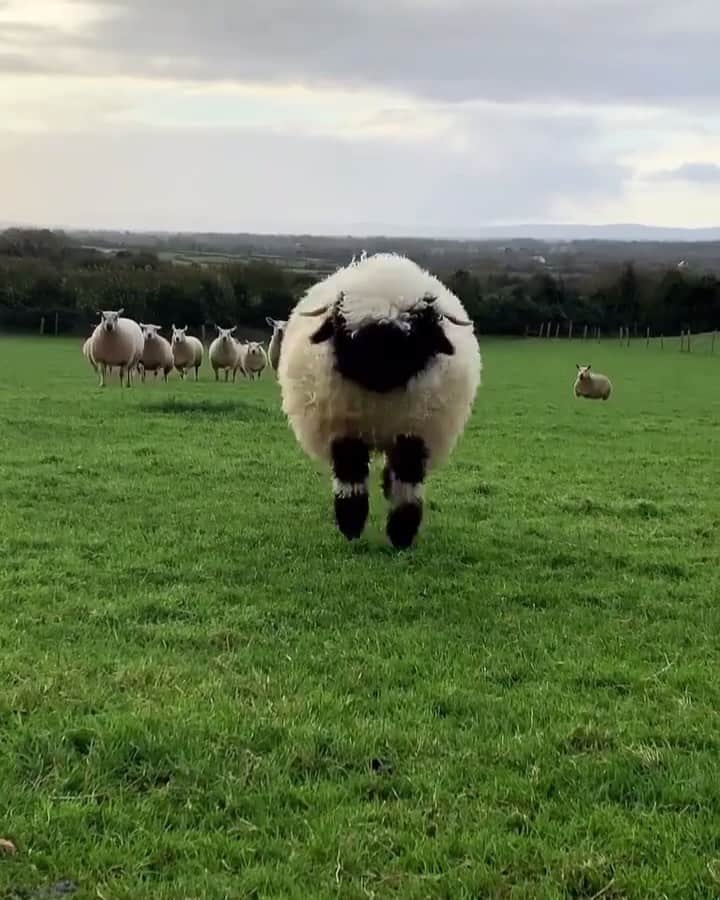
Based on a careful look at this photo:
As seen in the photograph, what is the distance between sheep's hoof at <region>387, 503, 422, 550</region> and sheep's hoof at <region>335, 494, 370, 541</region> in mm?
328

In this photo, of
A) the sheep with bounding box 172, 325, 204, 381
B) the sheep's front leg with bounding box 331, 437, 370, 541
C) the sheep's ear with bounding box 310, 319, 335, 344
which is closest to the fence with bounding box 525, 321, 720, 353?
the sheep with bounding box 172, 325, 204, 381

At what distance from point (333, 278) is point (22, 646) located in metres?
5.34

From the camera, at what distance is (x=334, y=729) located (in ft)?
17.6

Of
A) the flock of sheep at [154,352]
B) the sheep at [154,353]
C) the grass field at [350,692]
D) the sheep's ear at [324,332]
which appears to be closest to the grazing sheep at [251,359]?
the flock of sheep at [154,352]

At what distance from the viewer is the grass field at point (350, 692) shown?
4242mm

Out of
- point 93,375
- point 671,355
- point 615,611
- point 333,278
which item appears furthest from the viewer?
point 671,355

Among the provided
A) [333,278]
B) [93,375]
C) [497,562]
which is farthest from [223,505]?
[93,375]

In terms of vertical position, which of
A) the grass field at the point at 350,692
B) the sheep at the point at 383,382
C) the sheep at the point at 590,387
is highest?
the sheep at the point at 383,382

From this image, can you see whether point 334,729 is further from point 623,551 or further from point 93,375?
point 93,375

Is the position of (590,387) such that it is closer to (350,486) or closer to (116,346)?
(116,346)

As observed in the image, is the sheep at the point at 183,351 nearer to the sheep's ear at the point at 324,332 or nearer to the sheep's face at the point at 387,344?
the sheep's ear at the point at 324,332

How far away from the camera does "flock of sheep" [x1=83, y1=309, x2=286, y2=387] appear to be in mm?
28250

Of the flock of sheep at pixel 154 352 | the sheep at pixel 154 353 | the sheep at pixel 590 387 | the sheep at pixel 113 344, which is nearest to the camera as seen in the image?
the sheep at pixel 113 344

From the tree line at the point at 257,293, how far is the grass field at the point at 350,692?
157ft
